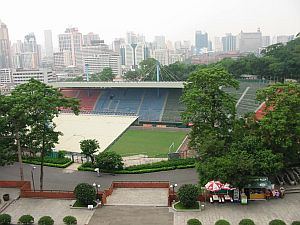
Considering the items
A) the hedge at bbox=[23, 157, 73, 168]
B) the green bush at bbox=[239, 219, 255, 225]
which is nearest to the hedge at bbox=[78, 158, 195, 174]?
the hedge at bbox=[23, 157, 73, 168]

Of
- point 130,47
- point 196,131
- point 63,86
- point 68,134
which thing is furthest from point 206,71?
point 130,47

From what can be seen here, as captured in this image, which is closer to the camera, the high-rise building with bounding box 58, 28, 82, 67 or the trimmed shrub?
the trimmed shrub

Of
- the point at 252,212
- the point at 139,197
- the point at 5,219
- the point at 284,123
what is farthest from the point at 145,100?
the point at 5,219

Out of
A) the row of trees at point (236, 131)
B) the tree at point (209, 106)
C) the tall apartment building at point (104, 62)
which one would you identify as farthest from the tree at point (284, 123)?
the tall apartment building at point (104, 62)

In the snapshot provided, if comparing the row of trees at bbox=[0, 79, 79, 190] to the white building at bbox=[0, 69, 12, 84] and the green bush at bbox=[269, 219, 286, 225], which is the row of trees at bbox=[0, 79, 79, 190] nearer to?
the green bush at bbox=[269, 219, 286, 225]

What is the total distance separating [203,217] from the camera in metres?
17.2

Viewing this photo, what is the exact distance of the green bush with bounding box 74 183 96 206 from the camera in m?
18.5

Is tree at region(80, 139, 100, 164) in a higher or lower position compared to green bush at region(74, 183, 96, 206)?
higher

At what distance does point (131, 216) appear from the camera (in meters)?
17.6

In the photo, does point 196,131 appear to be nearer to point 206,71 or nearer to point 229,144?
point 229,144

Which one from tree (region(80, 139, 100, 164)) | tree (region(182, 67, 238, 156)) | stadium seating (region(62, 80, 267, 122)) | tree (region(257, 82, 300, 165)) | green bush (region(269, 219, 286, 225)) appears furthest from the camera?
stadium seating (region(62, 80, 267, 122))

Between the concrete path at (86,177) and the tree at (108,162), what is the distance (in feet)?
2.02

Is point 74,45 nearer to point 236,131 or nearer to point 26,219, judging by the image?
point 236,131

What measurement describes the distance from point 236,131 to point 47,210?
1149 centimetres
